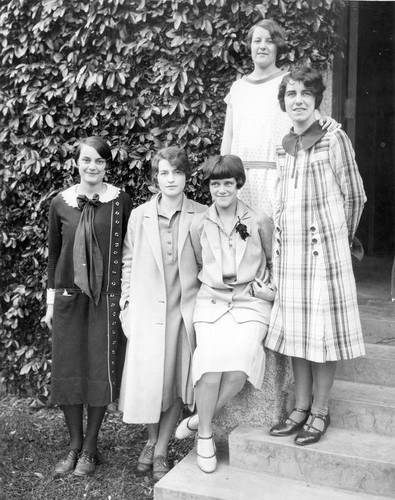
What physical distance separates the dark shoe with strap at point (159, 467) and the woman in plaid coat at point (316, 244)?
0.85m

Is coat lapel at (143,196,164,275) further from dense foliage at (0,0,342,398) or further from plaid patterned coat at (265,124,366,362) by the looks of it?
dense foliage at (0,0,342,398)

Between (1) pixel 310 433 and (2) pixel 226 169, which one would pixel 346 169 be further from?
(1) pixel 310 433

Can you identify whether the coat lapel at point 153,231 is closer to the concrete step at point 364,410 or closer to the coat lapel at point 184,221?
the coat lapel at point 184,221

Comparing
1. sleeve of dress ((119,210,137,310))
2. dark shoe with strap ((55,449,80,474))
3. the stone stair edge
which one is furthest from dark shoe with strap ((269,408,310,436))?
dark shoe with strap ((55,449,80,474))

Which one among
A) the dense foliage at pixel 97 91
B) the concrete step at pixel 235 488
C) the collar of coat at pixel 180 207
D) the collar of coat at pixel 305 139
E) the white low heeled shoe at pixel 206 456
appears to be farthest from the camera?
the dense foliage at pixel 97 91

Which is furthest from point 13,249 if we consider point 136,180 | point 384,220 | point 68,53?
point 384,220

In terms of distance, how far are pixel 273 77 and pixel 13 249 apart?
2.50 meters

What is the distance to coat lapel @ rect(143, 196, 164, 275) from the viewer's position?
148 inches

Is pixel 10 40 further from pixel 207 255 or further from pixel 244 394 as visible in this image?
pixel 244 394

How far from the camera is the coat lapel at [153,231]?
375 centimetres

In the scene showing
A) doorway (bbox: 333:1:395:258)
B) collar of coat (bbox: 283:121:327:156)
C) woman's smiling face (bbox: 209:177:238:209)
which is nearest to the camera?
collar of coat (bbox: 283:121:327:156)

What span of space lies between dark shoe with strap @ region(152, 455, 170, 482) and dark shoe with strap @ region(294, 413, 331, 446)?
0.84m

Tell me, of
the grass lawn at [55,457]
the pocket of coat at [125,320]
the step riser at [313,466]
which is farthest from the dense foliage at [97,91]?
the step riser at [313,466]

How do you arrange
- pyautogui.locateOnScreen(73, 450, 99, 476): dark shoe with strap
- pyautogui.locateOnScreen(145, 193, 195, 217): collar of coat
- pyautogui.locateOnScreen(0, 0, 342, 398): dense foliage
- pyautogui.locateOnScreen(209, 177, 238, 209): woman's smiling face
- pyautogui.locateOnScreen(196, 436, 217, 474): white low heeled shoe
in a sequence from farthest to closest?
pyautogui.locateOnScreen(0, 0, 342, 398): dense foliage < pyautogui.locateOnScreen(73, 450, 99, 476): dark shoe with strap < pyautogui.locateOnScreen(145, 193, 195, 217): collar of coat < pyautogui.locateOnScreen(209, 177, 238, 209): woman's smiling face < pyautogui.locateOnScreen(196, 436, 217, 474): white low heeled shoe
